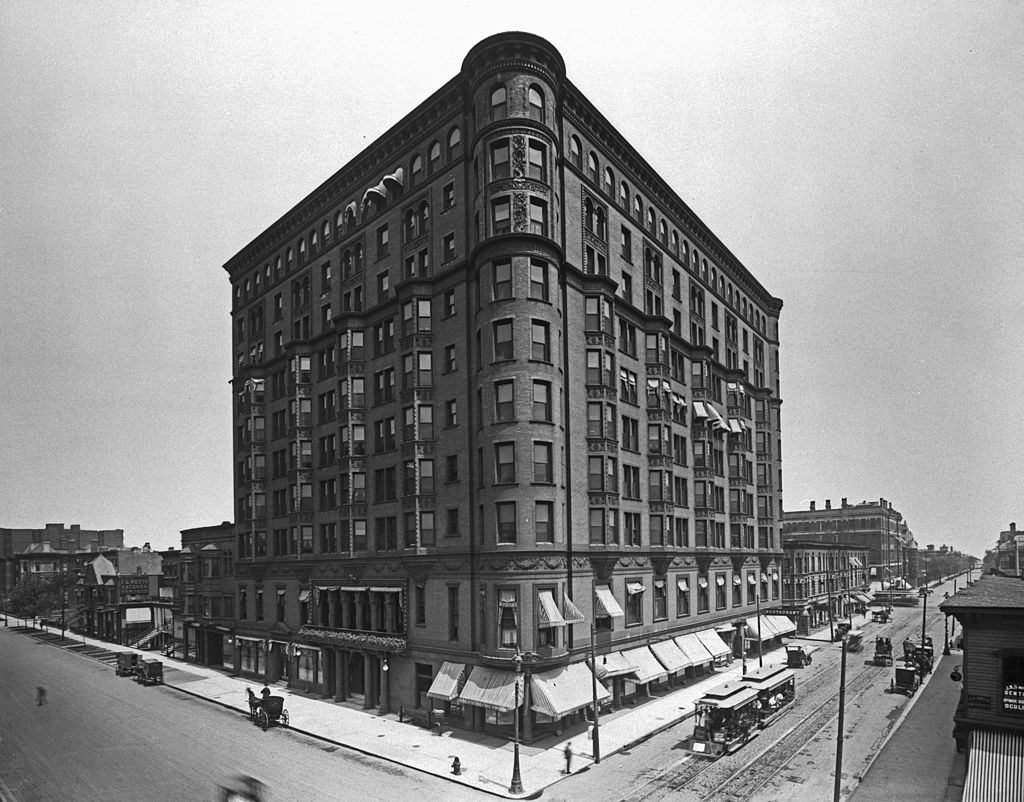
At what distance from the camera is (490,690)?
3559 cm

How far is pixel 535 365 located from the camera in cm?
3869

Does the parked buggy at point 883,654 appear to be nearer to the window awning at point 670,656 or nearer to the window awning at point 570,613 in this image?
the window awning at point 670,656

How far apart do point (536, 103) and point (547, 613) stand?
28674 millimetres

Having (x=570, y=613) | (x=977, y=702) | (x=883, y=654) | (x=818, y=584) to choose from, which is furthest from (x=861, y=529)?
(x=977, y=702)

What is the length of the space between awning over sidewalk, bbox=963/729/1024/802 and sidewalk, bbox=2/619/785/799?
590 inches

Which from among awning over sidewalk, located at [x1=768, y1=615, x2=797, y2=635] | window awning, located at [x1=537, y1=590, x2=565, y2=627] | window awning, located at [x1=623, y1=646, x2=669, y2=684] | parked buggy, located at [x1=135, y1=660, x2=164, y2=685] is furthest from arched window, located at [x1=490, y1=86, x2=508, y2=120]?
awning over sidewalk, located at [x1=768, y1=615, x2=797, y2=635]

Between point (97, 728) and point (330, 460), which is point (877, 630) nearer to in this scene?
point (330, 460)

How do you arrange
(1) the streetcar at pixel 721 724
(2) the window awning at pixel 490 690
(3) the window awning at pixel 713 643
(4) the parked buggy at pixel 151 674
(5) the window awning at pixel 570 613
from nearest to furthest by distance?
(1) the streetcar at pixel 721 724, (2) the window awning at pixel 490 690, (5) the window awning at pixel 570 613, (3) the window awning at pixel 713 643, (4) the parked buggy at pixel 151 674

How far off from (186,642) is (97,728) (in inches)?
1140

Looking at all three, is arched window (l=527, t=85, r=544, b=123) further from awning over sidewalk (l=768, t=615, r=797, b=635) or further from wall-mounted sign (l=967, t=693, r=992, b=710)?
awning over sidewalk (l=768, t=615, r=797, b=635)

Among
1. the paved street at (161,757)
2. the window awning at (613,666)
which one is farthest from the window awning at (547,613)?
the paved street at (161,757)

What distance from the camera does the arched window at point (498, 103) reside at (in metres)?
40.0

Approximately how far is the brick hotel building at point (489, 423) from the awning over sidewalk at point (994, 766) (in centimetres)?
1723

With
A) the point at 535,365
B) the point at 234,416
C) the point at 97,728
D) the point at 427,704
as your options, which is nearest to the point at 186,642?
the point at 234,416
